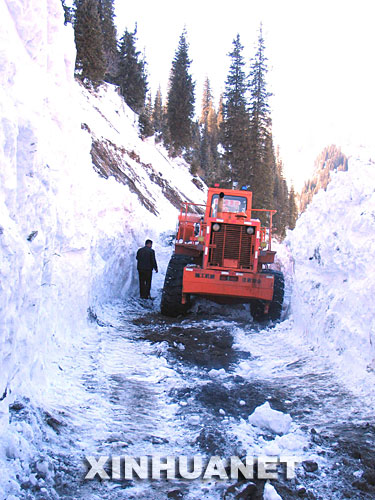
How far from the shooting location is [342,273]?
6.47 m

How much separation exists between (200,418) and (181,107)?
42491mm

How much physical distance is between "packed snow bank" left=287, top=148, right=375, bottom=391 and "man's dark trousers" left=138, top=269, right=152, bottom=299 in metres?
4.21

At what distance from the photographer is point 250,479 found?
10.0 feet

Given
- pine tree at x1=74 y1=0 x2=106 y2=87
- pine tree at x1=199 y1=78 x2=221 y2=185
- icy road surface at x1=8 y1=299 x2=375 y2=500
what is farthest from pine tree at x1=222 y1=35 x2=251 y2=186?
icy road surface at x1=8 y1=299 x2=375 y2=500

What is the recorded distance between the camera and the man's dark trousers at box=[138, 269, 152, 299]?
11.6 m

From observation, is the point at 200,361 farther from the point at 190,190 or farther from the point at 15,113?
the point at 190,190

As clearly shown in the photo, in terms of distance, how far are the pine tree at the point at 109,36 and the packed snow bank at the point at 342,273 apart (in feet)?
127

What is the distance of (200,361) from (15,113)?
3.79 m

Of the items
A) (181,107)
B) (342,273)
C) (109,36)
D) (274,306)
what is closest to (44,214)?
(342,273)

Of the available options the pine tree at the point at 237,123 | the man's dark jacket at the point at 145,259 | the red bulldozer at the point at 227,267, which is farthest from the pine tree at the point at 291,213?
the red bulldozer at the point at 227,267

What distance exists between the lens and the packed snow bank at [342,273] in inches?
205

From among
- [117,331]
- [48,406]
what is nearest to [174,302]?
[117,331]

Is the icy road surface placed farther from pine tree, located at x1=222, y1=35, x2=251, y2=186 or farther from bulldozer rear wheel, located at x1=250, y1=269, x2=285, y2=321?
pine tree, located at x1=222, y1=35, x2=251, y2=186

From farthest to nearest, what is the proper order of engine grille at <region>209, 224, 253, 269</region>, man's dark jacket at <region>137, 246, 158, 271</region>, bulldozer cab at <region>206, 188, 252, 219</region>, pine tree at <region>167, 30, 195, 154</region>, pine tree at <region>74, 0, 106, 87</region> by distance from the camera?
pine tree at <region>167, 30, 195, 154</region>
pine tree at <region>74, 0, 106, 87</region>
man's dark jacket at <region>137, 246, 158, 271</region>
bulldozer cab at <region>206, 188, 252, 219</region>
engine grille at <region>209, 224, 253, 269</region>
